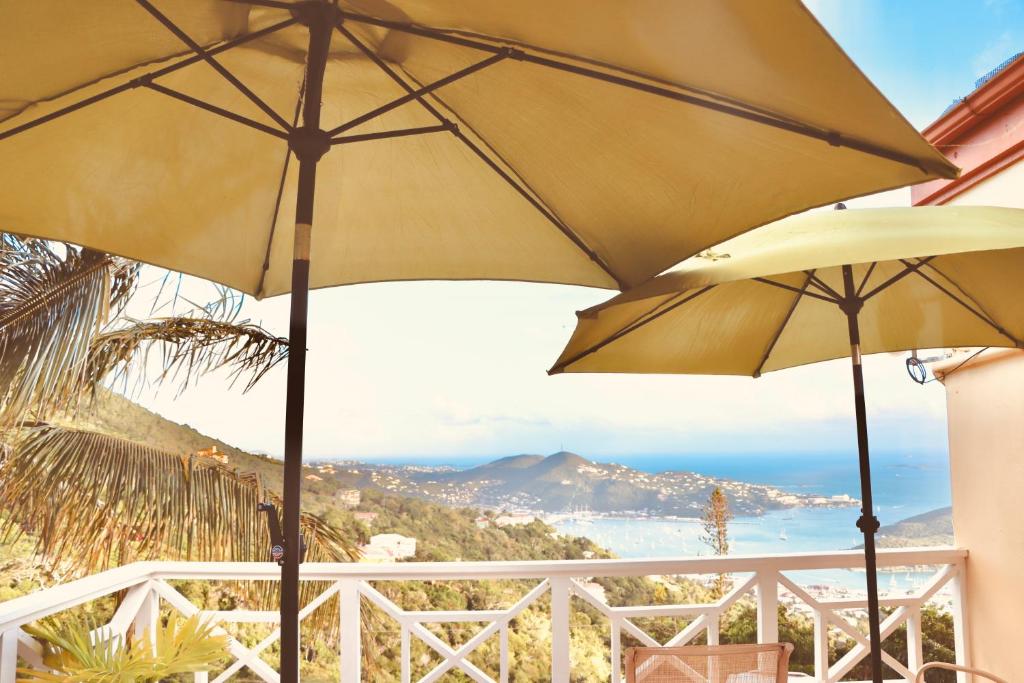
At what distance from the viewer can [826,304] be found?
3.29 metres

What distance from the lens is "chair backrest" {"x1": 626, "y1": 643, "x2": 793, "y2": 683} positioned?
226 cm

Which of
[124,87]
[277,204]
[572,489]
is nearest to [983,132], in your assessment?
[277,204]

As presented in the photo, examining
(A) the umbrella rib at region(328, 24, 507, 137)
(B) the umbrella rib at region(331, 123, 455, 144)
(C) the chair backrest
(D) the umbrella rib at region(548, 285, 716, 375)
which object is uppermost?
(A) the umbrella rib at region(328, 24, 507, 137)

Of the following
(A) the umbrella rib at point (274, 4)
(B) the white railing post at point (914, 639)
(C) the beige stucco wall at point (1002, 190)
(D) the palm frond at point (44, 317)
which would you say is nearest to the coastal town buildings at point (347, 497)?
(D) the palm frond at point (44, 317)

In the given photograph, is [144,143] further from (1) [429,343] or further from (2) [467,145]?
(1) [429,343]

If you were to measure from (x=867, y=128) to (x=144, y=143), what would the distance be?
5.36 feet

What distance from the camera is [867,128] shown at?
1.36 meters

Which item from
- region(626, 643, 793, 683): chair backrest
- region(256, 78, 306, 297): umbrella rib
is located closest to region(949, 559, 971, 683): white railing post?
region(626, 643, 793, 683): chair backrest

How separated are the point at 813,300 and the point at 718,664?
1614 millimetres

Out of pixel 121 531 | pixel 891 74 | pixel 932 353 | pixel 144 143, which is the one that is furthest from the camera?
→ pixel 891 74

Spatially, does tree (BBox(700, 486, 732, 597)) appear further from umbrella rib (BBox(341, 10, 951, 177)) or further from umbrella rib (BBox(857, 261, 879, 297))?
umbrella rib (BBox(341, 10, 951, 177))

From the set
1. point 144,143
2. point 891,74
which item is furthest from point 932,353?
point 891,74

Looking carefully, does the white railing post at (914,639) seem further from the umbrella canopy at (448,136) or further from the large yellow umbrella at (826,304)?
the umbrella canopy at (448,136)

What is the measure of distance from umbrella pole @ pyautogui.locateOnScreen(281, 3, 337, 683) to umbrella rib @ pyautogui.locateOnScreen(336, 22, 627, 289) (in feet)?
0.48
